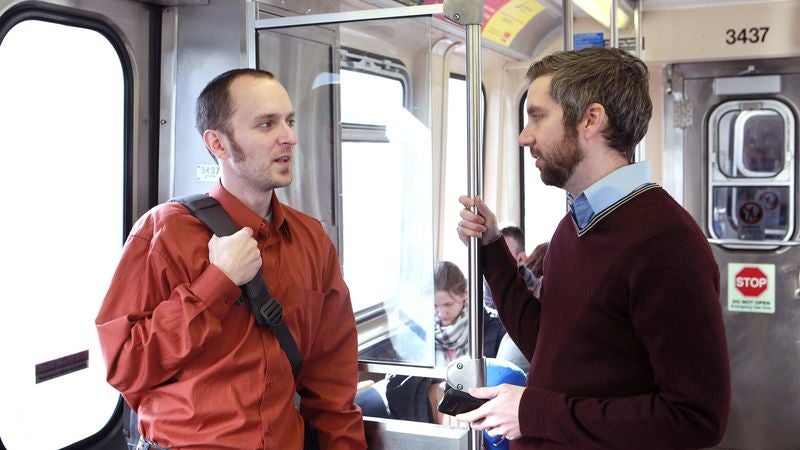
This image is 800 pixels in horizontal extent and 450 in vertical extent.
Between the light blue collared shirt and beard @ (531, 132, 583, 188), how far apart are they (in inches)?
2.6

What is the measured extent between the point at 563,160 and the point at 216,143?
90cm

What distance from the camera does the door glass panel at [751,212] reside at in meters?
5.86

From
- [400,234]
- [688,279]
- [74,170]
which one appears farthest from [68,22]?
[688,279]

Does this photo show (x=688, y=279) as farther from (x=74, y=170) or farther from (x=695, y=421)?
(x=74, y=170)

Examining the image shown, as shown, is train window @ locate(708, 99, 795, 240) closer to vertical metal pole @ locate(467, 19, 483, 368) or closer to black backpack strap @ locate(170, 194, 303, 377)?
vertical metal pole @ locate(467, 19, 483, 368)

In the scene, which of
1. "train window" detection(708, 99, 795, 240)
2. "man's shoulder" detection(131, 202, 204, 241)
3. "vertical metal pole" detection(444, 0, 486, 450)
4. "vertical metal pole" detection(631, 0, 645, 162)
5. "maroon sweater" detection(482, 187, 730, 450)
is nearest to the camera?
"maroon sweater" detection(482, 187, 730, 450)

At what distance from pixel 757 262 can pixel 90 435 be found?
178 inches

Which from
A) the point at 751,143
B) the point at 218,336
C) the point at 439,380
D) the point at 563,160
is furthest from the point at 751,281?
the point at 218,336

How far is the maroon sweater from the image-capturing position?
1.67 meters

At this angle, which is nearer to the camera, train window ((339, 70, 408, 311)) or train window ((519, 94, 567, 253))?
train window ((339, 70, 408, 311))

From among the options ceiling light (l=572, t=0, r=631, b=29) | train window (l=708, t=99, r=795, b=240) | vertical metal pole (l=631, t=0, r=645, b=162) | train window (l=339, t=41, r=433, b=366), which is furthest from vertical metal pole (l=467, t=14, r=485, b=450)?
train window (l=708, t=99, r=795, b=240)

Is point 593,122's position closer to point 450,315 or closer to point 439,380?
point 450,315

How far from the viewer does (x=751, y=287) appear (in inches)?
233

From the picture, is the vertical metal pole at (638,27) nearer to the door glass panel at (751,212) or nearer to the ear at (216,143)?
the door glass panel at (751,212)
